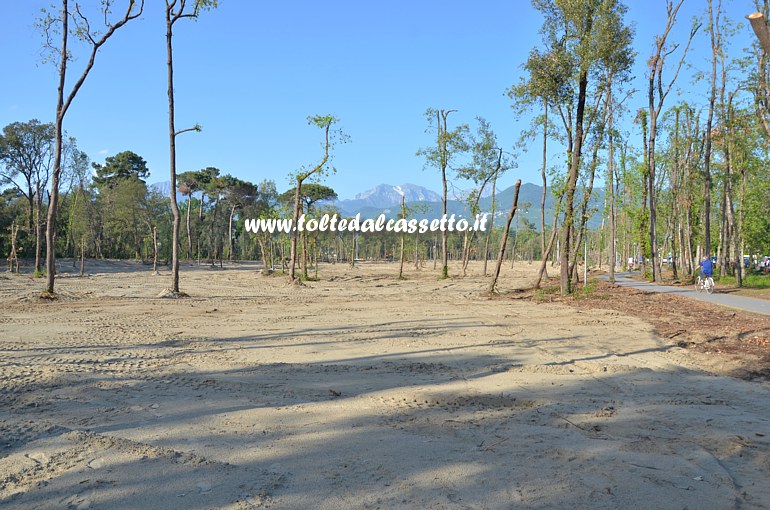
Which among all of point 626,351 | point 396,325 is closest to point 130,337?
point 396,325

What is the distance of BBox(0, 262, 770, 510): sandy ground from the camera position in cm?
371

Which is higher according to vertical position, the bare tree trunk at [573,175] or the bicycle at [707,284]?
the bare tree trunk at [573,175]

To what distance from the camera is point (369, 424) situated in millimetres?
5176

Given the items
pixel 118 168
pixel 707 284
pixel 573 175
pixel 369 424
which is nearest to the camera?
pixel 369 424

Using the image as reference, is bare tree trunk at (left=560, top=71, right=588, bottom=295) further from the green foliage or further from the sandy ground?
the green foliage

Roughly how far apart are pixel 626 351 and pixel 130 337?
950cm

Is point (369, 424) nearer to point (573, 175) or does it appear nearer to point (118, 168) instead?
point (573, 175)

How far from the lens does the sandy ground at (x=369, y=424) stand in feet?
12.2

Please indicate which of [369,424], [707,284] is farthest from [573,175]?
[369,424]

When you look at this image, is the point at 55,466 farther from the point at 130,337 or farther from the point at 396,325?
the point at 396,325

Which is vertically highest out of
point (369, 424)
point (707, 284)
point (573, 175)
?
point (573, 175)


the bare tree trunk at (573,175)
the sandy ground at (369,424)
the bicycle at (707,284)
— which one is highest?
the bare tree trunk at (573,175)

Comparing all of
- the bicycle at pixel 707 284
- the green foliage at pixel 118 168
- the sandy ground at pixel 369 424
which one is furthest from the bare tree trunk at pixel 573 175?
the green foliage at pixel 118 168

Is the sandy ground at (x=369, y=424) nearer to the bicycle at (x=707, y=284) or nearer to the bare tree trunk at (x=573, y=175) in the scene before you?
the bare tree trunk at (x=573, y=175)
